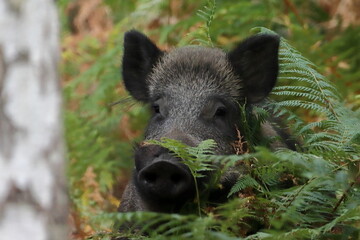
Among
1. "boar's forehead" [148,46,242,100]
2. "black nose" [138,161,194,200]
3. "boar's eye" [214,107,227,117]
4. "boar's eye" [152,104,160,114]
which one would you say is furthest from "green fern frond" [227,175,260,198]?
"boar's eye" [152,104,160,114]

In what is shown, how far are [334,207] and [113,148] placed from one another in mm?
5083

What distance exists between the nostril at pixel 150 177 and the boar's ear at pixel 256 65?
1.82m

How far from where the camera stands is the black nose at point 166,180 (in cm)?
495

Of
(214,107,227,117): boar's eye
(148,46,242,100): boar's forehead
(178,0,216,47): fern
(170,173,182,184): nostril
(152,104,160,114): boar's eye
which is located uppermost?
(178,0,216,47): fern

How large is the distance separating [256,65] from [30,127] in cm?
389

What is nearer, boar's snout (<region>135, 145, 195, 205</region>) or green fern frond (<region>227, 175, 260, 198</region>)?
green fern frond (<region>227, 175, 260, 198</region>)

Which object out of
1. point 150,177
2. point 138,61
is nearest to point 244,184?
point 150,177

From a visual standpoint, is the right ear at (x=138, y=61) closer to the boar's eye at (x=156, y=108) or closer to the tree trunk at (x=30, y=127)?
the boar's eye at (x=156, y=108)

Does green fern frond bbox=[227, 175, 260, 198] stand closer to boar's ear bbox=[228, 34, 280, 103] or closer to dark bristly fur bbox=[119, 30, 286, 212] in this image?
dark bristly fur bbox=[119, 30, 286, 212]

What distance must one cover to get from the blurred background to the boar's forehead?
1491 mm

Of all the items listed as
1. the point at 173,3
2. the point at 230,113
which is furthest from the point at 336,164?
the point at 173,3

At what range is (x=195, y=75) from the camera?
6461 millimetres

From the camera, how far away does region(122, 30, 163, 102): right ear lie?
274 inches

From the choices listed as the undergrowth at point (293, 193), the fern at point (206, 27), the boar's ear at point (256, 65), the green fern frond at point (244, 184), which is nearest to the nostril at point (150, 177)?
the undergrowth at point (293, 193)
